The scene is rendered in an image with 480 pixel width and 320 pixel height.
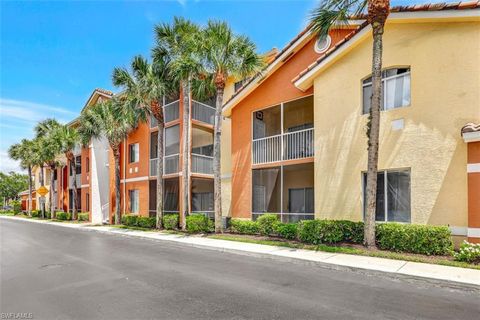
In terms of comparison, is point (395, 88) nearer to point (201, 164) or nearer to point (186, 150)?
point (186, 150)

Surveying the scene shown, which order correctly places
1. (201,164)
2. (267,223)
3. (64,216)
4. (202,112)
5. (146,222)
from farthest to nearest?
(64,216) → (202,112) → (201,164) → (146,222) → (267,223)

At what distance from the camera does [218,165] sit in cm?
1667

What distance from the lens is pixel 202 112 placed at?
2305 centimetres

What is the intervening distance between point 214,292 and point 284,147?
10.4 metres

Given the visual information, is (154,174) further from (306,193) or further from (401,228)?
(401,228)

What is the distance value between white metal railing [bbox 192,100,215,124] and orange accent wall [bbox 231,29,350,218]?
4414 millimetres

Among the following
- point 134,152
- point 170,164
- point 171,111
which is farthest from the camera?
point 134,152

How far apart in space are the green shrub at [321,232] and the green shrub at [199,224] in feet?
20.9

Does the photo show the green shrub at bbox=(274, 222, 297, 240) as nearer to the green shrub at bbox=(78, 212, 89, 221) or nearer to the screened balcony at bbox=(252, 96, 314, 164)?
the screened balcony at bbox=(252, 96, 314, 164)

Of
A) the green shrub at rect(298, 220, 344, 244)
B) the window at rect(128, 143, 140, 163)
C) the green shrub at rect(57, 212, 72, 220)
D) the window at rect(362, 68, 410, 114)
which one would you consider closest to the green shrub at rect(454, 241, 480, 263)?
the green shrub at rect(298, 220, 344, 244)

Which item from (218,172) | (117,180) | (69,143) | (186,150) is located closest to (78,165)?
(69,143)

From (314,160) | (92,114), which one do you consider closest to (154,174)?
(92,114)

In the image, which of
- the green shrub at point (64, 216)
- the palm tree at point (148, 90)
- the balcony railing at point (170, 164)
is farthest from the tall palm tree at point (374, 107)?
the green shrub at point (64, 216)

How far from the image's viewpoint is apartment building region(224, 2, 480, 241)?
10.4 meters
